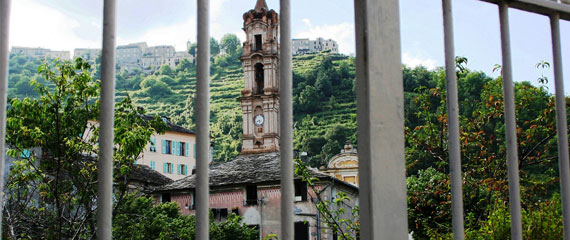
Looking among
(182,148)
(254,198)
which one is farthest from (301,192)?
(182,148)

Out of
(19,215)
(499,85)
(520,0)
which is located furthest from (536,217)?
(19,215)

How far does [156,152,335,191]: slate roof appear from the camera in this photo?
1886 centimetres

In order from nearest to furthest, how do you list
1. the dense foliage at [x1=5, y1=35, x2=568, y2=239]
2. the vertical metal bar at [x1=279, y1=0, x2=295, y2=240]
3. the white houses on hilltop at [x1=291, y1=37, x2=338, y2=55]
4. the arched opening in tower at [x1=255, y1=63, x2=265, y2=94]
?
the vertical metal bar at [x1=279, y1=0, x2=295, y2=240]
the dense foliage at [x1=5, y1=35, x2=568, y2=239]
the arched opening in tower at [x1=255, y1=63, x2=265, y2=94]
the white houses on hilltop at [x1=291, y1=37, x2=338, y2=55]

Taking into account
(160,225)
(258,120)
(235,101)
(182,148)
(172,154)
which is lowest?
(160,225)

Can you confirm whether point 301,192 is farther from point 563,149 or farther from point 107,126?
point 107,126

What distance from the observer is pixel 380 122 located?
752mm

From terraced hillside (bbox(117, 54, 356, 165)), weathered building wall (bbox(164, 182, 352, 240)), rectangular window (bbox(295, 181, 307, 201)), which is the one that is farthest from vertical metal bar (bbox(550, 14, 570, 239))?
terraced hillside (bbox(117, 54, 356, 165))

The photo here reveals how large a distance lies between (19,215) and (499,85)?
18.4 ft

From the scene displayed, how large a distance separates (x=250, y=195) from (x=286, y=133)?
18.9 m

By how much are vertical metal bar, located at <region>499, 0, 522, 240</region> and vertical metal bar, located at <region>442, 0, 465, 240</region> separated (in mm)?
116

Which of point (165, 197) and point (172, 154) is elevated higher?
point (172, 154)

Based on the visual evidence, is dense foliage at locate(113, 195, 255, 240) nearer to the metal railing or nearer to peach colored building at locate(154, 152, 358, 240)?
peach colored building at locate(154, 152, 358, 240)

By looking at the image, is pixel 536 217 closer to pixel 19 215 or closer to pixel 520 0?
pixel 520 0

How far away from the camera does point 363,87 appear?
30.1 inches
